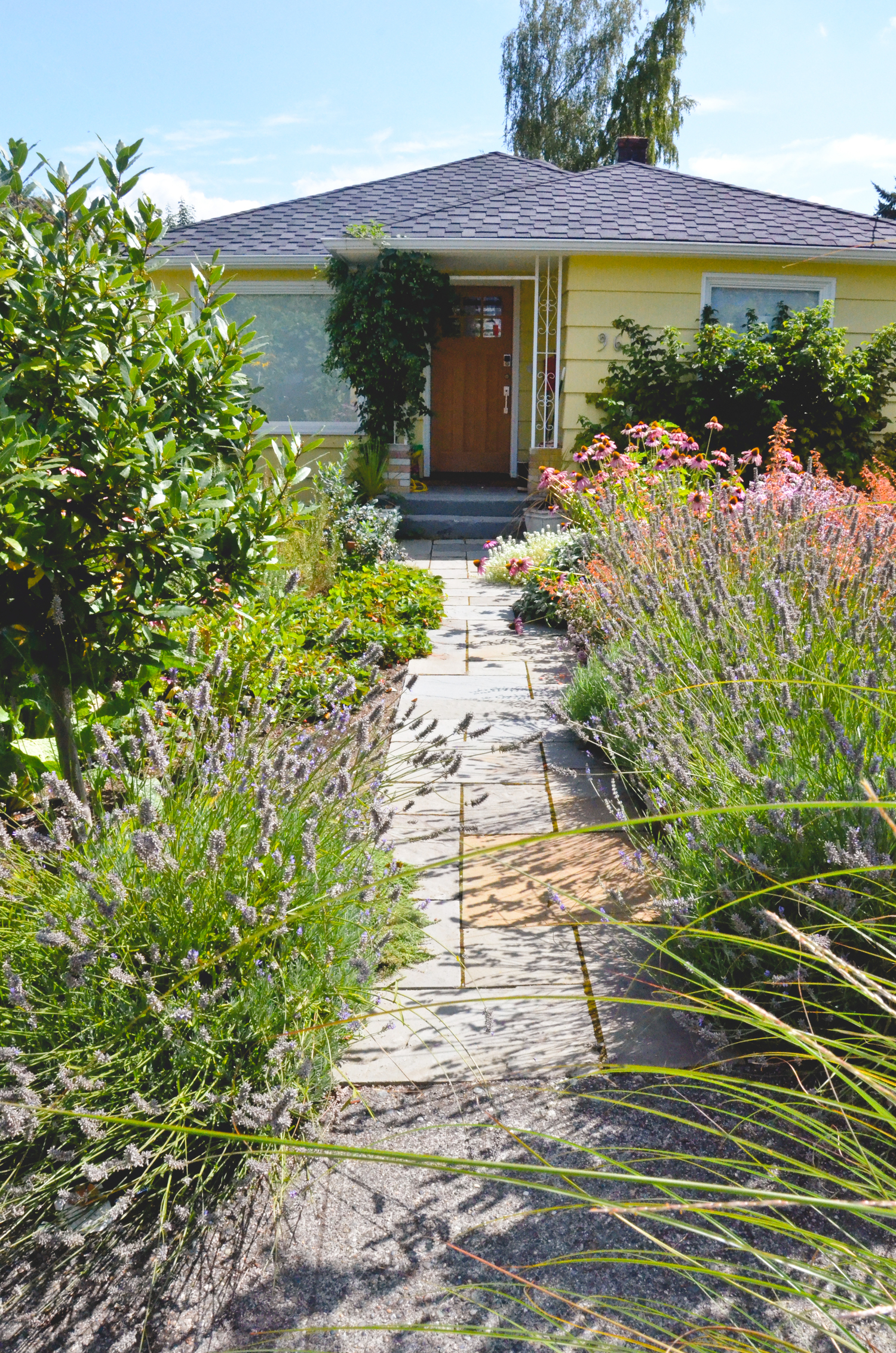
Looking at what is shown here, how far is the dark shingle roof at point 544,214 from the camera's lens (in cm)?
1089

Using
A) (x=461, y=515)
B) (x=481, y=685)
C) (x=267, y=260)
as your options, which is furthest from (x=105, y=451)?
(x=267, y=260)

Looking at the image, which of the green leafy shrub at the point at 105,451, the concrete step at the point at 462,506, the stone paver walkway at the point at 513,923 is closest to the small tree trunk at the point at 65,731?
the green leafy shrub at the point at 105,451

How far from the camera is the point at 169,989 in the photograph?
1971 mm

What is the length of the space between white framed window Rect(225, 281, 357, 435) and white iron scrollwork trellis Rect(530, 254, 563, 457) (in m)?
2.50

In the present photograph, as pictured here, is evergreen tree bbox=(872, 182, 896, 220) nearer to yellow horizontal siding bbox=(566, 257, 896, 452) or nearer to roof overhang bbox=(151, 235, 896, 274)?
yellow horizontal siding bbox=(566, 257, 896, 452)

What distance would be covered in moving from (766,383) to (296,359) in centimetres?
605

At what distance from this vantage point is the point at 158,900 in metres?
2.07

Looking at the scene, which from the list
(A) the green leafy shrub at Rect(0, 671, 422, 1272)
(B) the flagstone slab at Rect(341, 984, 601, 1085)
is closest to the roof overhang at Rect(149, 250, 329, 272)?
(A) the green leafy shrub at Rect(0, 671, 422, 1272)

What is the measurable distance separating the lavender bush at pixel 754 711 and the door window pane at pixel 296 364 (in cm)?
857

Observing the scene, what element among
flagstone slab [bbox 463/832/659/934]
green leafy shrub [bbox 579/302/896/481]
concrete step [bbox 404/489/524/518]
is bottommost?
flagstone slab [bbox 463/832/659/934]

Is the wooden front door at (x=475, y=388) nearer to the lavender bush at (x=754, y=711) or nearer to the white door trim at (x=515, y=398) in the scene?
the white door trim at (x=515, y=398)

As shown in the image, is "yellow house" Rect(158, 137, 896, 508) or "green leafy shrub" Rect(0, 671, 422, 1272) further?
"yellow house" Rect(158, 137, 896, 508)

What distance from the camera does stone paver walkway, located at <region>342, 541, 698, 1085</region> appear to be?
232 cm

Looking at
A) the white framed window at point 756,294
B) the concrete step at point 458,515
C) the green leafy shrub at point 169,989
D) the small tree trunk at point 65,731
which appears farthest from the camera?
the concrete step at point 458,515
